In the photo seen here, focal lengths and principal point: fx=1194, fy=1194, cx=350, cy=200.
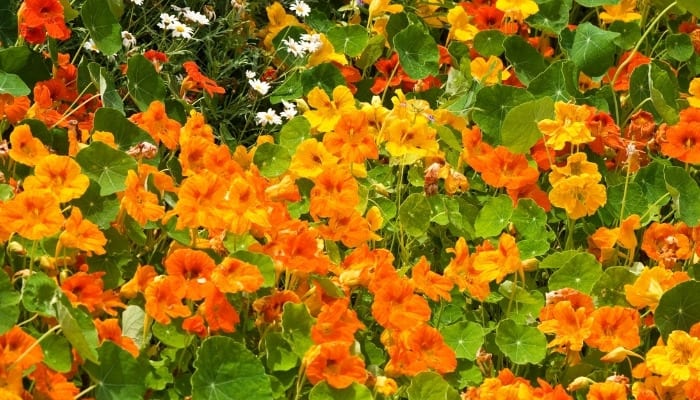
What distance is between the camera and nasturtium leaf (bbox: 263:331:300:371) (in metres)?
2.06

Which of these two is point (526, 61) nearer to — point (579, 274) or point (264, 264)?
point (579, 274)

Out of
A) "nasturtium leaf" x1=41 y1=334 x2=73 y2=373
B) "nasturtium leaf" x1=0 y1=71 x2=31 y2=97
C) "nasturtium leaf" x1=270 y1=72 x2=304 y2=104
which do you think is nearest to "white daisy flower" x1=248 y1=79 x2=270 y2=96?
"nasturtium leaf" x1=270 y1=72 x2=304 y2=104

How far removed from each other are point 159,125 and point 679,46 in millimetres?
1591

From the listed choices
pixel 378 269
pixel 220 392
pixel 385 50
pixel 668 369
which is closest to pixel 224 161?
pixel 378 269

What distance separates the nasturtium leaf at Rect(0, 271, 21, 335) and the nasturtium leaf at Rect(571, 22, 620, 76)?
1.80m

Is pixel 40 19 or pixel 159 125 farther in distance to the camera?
pixel 40 19

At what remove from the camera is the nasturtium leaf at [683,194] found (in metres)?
2.60

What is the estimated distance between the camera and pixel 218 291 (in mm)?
2010

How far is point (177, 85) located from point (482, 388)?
133cm

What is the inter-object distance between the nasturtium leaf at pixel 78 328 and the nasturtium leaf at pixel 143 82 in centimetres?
101

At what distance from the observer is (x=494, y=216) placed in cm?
272

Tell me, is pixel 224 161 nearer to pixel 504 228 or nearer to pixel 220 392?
pixel 220 392

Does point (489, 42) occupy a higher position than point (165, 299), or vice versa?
point (165, 299)

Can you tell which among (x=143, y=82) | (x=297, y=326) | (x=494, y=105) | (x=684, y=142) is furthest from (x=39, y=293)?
(x=684, y=142)
